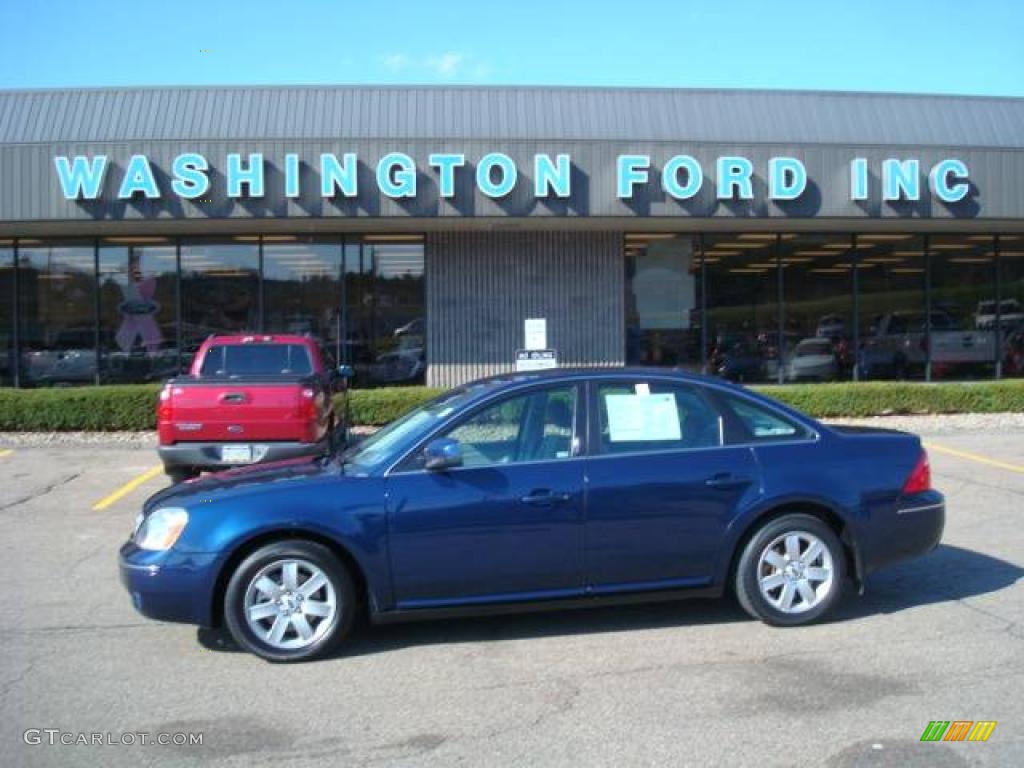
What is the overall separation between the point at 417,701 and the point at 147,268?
14.9 m

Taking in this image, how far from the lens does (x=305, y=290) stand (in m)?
17.8

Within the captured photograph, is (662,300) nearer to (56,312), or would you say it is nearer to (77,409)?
(77,409)

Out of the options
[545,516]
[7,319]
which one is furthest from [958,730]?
[7,319]

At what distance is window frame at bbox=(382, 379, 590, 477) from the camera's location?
17.8ft

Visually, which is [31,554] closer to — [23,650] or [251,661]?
[23,650]

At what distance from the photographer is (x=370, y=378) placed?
58.4 feet

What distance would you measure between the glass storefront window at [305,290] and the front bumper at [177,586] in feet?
41.5

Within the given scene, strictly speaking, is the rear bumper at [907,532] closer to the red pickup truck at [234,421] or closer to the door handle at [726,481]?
the door handle at [726,481]

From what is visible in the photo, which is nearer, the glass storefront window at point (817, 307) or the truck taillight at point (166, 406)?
the truck taillight at point (166, 406)

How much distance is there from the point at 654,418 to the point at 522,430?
0.79 meters

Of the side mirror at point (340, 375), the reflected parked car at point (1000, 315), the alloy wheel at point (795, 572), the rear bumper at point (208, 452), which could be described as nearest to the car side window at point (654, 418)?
the alloy wheel at point (795, 572)

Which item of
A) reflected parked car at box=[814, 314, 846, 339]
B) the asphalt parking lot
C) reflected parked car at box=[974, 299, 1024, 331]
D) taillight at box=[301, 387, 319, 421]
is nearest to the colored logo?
the asphalt parking lot

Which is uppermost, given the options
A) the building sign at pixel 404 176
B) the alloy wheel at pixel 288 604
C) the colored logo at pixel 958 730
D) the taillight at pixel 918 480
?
the building sign at pixel 404 176

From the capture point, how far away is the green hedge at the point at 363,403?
14.9 metres
